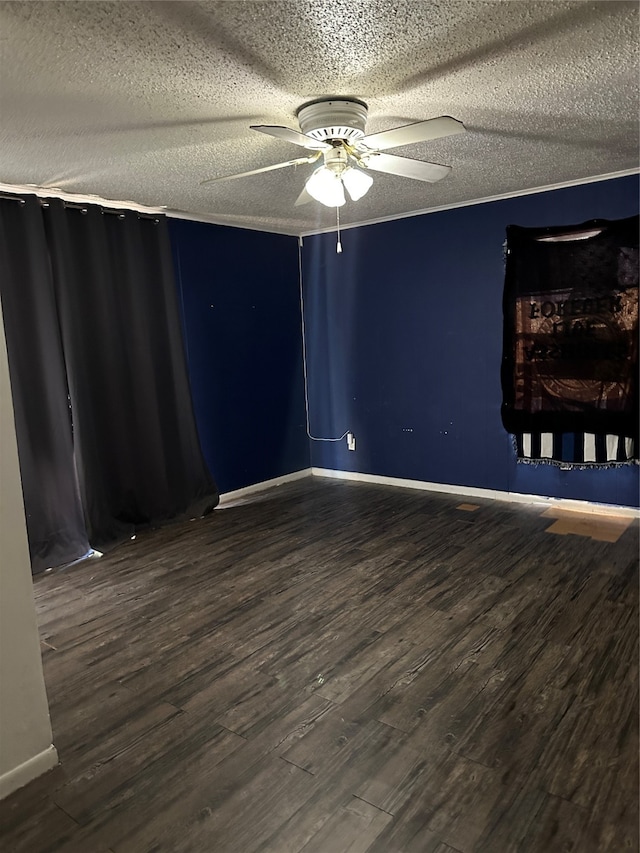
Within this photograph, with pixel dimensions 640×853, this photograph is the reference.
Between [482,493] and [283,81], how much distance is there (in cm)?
346

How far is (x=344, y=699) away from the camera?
221 cm

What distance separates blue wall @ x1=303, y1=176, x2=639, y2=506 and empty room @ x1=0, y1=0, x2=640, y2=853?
3cm

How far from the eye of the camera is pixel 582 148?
10.7 feet

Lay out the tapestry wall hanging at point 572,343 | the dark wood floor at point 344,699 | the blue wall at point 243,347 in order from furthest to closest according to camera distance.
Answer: the blue wall at point 243,347, the tapestry wall hanging at point 572,343, the dark wood floor at point 344,699

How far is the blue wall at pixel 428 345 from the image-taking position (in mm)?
4281

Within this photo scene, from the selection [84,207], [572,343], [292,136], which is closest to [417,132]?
[292,136]

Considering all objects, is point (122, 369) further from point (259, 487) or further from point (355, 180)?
point (355, 180)

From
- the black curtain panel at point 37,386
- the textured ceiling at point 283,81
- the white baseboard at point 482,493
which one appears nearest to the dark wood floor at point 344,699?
the black curtain panel at point 37,386

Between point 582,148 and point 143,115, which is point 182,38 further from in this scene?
point 582,148

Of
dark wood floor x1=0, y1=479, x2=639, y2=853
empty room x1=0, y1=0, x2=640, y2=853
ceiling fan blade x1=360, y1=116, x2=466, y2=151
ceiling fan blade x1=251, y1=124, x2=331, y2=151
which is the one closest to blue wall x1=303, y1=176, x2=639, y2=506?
empty room x1=0, y1=0, x2=640, y2=853

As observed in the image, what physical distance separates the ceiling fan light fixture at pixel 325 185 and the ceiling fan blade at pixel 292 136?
0.10 m

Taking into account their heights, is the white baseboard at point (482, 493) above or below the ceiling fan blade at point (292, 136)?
below

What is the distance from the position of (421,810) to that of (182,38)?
8.00ft

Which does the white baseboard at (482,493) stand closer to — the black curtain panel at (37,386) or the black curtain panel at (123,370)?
the black curtain panel at (123,370)
